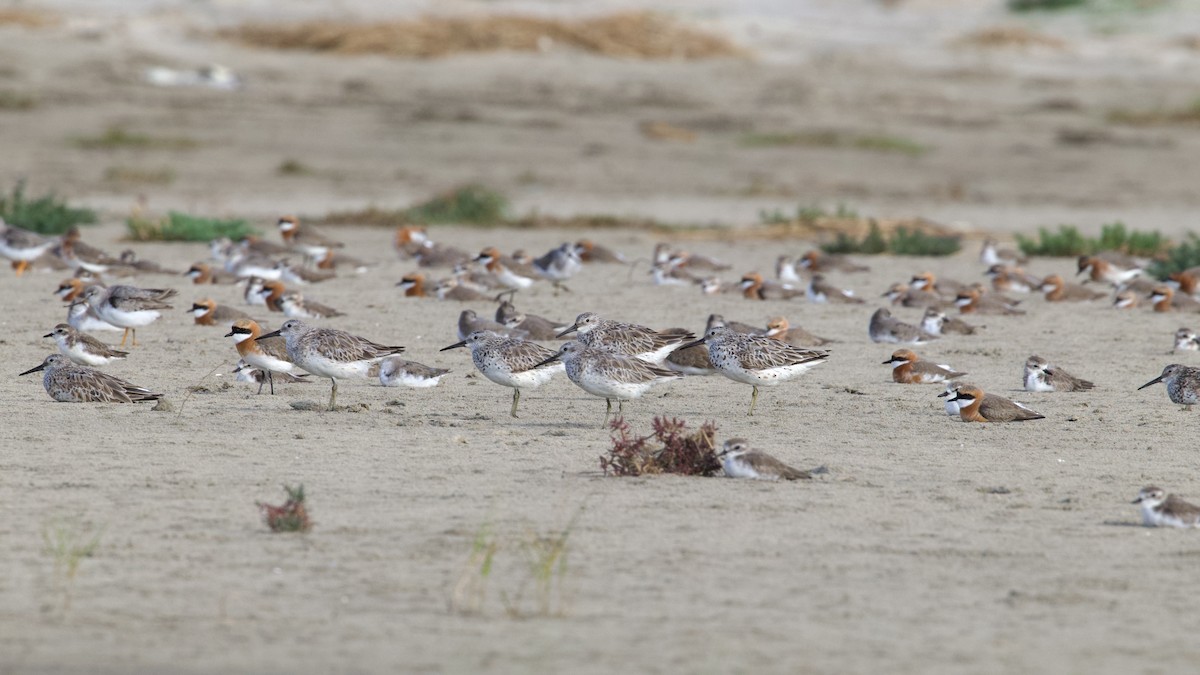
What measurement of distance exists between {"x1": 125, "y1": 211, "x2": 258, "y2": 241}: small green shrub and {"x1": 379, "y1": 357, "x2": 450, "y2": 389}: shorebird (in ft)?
35.6

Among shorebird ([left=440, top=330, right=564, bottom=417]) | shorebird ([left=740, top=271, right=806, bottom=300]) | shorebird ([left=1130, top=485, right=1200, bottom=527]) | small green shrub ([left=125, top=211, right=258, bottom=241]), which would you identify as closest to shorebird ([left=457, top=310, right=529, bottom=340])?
shorebird ([left=440, top=330, right=564, bottom=417])

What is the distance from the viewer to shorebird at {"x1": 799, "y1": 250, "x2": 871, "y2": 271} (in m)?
21.8

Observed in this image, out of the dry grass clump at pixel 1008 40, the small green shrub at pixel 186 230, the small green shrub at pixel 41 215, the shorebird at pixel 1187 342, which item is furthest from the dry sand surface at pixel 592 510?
→ the dry grass clump at pixel 1008 40

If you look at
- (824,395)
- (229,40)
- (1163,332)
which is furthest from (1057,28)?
(824,395)

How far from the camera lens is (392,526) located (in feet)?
29.3

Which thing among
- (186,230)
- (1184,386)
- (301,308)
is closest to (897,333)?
(1184,386)

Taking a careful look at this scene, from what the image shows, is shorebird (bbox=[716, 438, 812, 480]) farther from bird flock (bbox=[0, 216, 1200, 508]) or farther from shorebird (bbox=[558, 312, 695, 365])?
shorebird (bbox=[558, 312, 695, 365])

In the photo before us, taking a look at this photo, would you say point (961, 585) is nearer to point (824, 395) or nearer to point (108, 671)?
point (108, 671)

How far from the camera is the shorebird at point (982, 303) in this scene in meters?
18.3

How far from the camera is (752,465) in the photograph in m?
10.1

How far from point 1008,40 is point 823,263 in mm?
25063

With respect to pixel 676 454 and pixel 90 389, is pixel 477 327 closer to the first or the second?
pixel 90 389

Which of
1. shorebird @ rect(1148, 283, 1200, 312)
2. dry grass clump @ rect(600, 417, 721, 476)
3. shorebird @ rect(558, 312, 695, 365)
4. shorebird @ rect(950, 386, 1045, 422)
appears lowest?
shorebird @ rect(1148, 283, 1200, 312)

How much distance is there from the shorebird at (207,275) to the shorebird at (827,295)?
6488 mm
